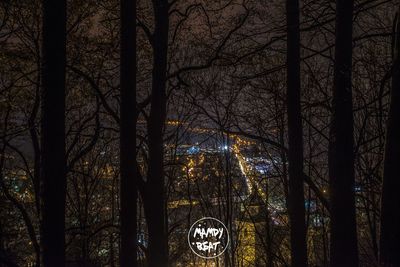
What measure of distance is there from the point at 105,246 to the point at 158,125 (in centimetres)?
1397

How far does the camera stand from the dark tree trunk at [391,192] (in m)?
8.20

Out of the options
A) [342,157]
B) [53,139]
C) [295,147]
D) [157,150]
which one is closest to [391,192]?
[342,157]

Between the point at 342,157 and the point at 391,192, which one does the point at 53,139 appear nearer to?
the point at 342,157

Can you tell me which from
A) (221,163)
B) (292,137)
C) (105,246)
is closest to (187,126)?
(221,163)

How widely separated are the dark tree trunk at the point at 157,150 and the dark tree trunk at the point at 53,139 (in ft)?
15.8

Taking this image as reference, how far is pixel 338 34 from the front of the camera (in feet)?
30.9

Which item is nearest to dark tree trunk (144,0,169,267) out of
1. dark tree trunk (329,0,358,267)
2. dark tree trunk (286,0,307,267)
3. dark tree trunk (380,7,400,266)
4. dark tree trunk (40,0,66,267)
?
dark tree trunk (286,0,307,267)

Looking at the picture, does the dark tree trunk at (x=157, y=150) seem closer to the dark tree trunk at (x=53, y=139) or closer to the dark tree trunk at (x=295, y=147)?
the dark tree trunk at (x=295, y=147)

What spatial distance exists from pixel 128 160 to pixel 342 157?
3.94m

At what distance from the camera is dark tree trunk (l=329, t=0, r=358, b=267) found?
901 cm

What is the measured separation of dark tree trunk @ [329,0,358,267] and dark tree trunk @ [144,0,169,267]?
4.56m

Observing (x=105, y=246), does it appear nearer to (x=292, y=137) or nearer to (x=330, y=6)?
(x=292, y=137)

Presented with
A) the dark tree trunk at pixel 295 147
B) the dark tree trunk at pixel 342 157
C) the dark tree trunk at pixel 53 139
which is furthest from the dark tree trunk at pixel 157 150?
the dark tree trunk at pixel 53 139

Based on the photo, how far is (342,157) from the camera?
9.04m
